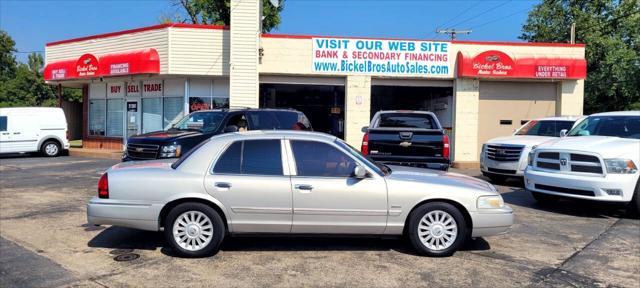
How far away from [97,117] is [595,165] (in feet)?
65.6

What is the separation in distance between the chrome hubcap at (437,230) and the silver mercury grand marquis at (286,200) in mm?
12

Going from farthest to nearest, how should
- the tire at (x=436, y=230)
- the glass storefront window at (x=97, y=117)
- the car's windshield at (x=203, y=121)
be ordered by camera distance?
1. the glass storefront window at (x=97, y=117)
2. the car's windshield at (x=203, y=121)
3. the tire at (x=436, y=230)

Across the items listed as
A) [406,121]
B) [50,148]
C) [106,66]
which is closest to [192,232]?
[406,121]

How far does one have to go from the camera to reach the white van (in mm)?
20047

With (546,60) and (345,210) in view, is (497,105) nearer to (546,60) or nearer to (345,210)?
(546,60)

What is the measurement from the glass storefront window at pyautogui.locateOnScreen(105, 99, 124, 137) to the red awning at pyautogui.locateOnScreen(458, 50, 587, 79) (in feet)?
45.3

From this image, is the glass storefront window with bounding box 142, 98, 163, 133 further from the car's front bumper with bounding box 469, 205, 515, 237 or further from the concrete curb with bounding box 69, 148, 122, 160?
the car's front bumper with bounding box 469, 205, 515, 237

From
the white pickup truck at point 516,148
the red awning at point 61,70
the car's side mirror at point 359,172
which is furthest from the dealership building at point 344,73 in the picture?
the car's side mirror at point 359,172

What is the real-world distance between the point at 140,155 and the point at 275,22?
2993 centimetres

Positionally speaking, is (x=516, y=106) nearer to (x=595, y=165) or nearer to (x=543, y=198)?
(x=543, y=198)

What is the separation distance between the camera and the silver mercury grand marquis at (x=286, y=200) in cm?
579

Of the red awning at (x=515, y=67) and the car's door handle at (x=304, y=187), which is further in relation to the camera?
the red awning at (x=515, y=67)

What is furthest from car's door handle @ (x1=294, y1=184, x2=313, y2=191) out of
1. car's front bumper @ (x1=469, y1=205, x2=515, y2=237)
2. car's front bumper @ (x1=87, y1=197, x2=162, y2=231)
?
car's front bumper @ (x1=469, y1=205, x2=515, y2=237)

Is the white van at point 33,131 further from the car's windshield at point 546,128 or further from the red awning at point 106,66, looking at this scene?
the car's windshield at point 546,128
